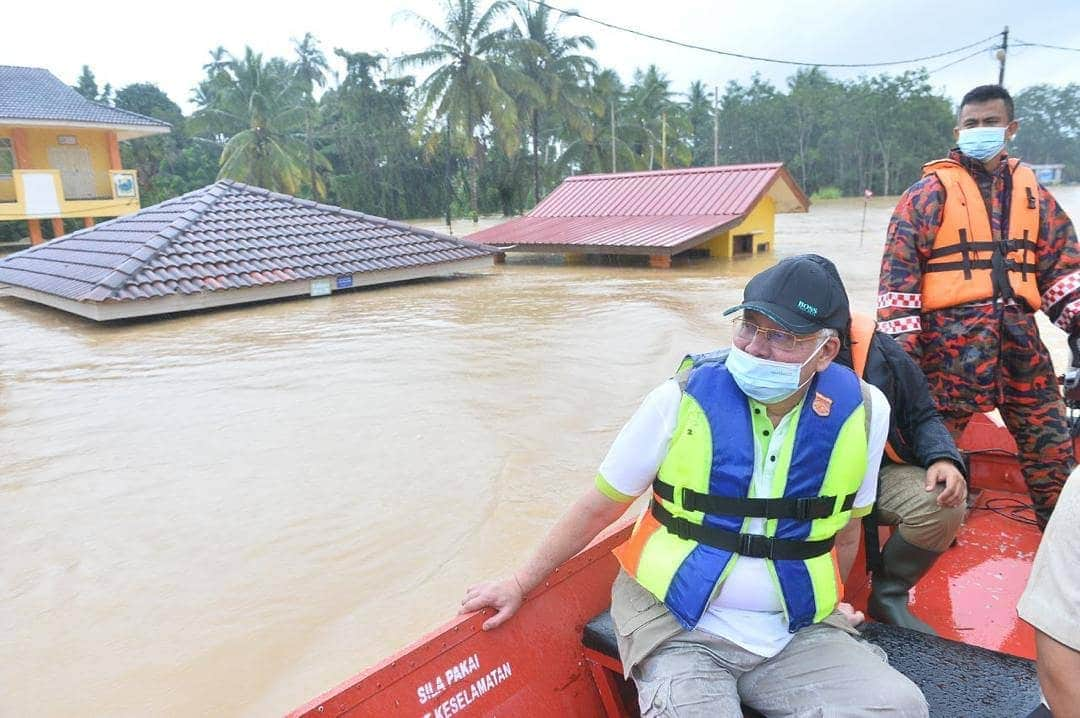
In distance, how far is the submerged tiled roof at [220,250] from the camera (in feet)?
36.8

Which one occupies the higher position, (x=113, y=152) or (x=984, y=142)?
(x=113, y=152)

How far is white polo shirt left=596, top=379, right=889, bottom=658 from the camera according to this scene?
180cm

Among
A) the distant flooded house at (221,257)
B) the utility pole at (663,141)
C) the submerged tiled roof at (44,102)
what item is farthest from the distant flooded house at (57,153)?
the utility pole at (663,141)

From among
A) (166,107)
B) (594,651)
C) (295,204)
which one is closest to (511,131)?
(295,204)

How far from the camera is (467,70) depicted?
3012 centimetres

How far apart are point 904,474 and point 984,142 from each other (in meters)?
1.38

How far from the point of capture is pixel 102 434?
22.0ft

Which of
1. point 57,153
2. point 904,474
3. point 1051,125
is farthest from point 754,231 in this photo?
point 1051,125

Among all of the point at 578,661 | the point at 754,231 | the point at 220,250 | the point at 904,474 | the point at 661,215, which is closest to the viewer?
the point at 578,661

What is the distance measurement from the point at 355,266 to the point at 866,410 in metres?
12.2

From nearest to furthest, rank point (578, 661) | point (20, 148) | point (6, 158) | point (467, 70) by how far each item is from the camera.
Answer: point (578, 661) → point (20, 148) → point (6, 158) → point (467, 70)

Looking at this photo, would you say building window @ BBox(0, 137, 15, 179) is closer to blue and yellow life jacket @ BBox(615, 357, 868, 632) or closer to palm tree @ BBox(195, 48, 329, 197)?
palm tree @ BBox(195, 48, 329, 197)

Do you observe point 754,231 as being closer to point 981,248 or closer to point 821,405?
point 981,248

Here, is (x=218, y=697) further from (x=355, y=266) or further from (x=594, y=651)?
(x=355, y=266)
